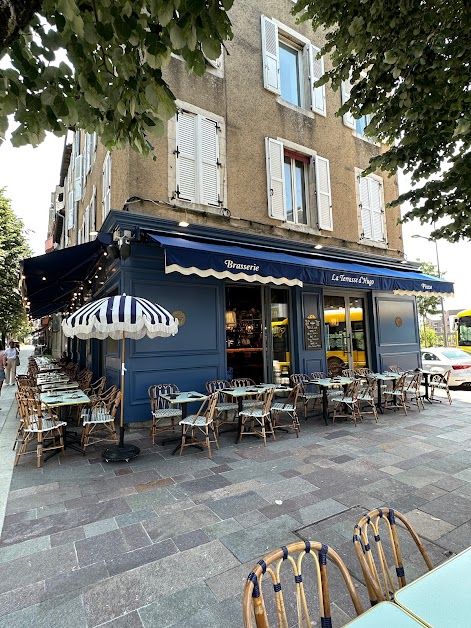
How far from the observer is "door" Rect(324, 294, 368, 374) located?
10.4 metres

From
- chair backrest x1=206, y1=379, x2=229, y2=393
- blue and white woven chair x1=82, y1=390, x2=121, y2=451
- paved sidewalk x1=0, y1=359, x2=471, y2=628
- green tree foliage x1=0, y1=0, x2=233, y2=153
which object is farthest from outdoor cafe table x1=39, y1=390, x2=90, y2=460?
green tree foliage x1=0, y1=0, x2=233, y2=153

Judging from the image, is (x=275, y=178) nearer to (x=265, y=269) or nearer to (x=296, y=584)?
(x=265, y=269)

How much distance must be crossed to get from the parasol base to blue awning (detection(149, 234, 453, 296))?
2890 millimetres

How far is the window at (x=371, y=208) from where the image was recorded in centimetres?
1120


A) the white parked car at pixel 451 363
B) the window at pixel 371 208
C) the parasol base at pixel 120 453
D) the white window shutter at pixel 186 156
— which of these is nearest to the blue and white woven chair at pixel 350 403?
the parasol base at pixel 120 453

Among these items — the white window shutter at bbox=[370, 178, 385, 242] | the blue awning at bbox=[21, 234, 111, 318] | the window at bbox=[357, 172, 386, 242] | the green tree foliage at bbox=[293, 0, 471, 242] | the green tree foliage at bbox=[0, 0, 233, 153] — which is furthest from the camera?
the white window shutter at bbox=[370, 178, 385, 242]

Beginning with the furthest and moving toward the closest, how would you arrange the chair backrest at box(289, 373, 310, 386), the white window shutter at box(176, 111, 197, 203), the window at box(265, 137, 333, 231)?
the window at box(265, 137, 333, 231) → the chair backrest at box(289, 373, 310, 386) → the white window shutter at box(176, 111, 197, 203)

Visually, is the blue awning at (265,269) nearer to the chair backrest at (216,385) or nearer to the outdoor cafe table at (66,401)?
the chair backrest at (216,385)

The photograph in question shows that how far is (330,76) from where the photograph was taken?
14.9 feet

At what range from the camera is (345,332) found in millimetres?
10812

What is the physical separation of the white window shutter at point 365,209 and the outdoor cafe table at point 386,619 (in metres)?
11.0

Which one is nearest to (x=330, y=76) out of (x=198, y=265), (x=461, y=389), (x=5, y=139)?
(x=198, y=265)

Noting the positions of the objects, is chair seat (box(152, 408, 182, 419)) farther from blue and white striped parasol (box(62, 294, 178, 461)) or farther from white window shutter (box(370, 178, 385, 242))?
white window shutter (box(370, 178, 385, 242))

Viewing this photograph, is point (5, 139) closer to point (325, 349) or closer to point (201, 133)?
point (201, 133)
